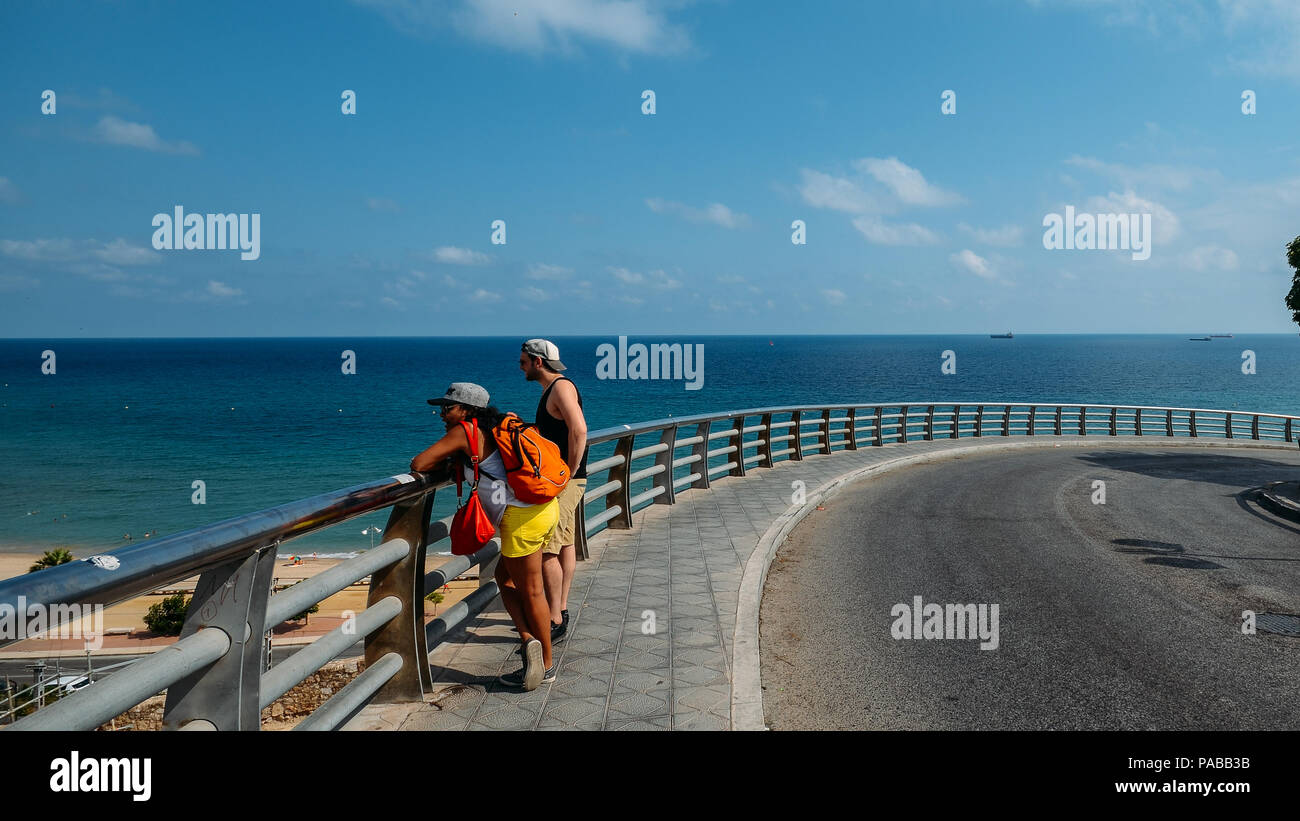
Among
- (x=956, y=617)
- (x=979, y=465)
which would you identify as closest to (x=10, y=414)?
(x=979, y=465)

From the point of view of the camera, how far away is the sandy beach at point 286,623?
2875cm

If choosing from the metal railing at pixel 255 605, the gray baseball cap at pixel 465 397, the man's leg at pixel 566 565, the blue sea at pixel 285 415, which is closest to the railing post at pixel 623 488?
the man's leg at pixel 566 565

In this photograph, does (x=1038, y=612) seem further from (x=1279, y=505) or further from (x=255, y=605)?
(x=1279, y=505)

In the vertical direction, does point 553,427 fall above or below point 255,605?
above

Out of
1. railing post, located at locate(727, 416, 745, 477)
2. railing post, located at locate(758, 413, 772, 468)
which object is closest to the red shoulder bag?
railing post, located at locate(727, 416, 745, 477)

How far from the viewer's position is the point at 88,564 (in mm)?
2230

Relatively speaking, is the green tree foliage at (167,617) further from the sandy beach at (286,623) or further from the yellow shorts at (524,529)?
the yellow shorts at (524,529)

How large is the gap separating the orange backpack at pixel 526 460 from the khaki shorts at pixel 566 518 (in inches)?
31.3

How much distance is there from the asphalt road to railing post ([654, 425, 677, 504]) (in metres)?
2.01

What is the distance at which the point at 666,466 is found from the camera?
39.5ft

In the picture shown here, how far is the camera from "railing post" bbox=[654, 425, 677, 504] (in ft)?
39.3

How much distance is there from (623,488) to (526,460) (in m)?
5.85

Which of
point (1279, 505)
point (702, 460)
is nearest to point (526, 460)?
point (702, 460)
